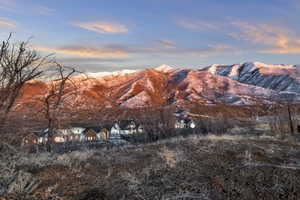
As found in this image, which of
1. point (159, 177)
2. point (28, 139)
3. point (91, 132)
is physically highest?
point (28, 139)

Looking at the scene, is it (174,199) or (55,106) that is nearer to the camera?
(174,199)

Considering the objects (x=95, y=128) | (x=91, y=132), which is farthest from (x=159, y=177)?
(x=95, y=128)

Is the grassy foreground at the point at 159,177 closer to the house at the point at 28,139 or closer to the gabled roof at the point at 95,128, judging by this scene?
the house at the point at 28,139

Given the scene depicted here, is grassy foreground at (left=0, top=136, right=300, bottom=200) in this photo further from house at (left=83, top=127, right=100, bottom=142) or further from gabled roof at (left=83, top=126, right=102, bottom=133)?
gabled roof at (left=83, top=126, right=102, bottom=133)

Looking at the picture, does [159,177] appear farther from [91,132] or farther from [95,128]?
[95,128]

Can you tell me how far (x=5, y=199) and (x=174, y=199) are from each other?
3290 millimetres

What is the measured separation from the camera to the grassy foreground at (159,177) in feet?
19.3

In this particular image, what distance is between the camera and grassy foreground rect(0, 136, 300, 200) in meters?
5.88

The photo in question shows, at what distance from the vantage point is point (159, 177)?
716cm

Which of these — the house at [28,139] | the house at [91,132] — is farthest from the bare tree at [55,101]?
the house at [91,132]

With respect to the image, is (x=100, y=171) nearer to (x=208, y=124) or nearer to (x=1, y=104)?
(x=1, y=104)

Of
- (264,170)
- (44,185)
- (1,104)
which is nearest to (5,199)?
(44,185)

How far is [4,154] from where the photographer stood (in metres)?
6.50

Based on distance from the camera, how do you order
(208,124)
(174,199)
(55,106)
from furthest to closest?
(208,124), (55,106), (174,199)
